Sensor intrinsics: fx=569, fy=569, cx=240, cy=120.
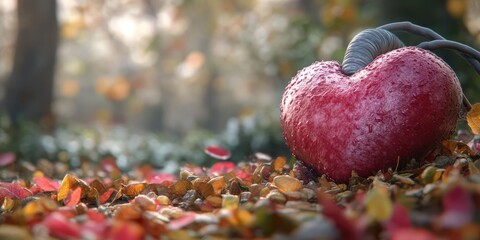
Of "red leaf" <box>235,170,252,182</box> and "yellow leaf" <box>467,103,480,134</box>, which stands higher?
"yellow leaf" <box>467,103,480,134</box>

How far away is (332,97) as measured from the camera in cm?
199

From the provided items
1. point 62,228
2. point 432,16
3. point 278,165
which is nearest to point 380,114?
point 278,165

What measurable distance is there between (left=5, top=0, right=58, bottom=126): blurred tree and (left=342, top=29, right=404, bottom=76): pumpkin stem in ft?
19.1

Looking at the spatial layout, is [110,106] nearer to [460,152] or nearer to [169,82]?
[169,82]

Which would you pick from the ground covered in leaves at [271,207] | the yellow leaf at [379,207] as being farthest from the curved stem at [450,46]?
the yellow leaf at [379,207]

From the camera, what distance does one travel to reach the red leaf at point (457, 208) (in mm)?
1131

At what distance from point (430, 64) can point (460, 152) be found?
0.41 metres

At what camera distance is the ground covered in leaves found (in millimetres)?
1165

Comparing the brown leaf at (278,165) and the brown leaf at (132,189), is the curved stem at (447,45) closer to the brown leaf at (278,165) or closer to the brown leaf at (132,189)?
the brown leaf at (278,165)

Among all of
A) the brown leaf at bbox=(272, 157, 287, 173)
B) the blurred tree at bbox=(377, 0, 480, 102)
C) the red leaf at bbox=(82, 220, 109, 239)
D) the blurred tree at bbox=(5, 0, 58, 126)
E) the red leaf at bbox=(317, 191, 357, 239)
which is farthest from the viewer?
the blurred tree at bbox=(5, 0, 58, 126)

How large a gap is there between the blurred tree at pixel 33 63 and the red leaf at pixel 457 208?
22.1 feet

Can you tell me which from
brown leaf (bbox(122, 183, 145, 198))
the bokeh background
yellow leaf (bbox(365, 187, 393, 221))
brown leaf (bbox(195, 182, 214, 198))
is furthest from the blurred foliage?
yellow leaf (bbox(365, 187, 393, 221))

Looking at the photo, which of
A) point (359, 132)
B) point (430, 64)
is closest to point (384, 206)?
point (359, 132)

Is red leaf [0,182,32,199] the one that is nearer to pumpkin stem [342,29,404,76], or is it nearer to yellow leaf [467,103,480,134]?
pumpkin stem [342,29,404,76]
